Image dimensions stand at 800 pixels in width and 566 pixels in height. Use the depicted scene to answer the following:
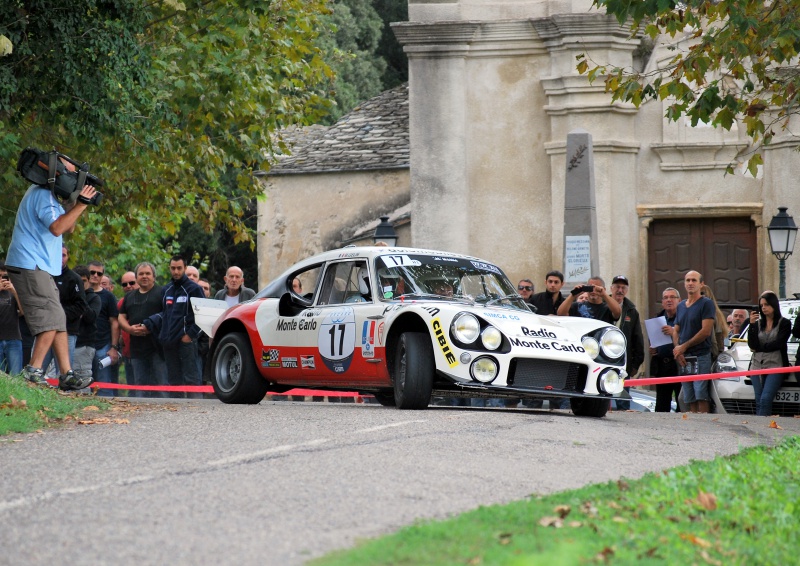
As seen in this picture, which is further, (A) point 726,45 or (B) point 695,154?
(B) point 695,154

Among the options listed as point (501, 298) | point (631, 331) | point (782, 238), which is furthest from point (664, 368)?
point (782, 238)

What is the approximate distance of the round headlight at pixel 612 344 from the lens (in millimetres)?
11523

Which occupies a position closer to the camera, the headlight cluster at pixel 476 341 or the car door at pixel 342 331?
the headlight cluster at pixel 476 341

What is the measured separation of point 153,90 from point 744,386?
26.8 ft

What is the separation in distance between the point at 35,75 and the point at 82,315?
352cm

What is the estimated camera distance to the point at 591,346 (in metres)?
11.5

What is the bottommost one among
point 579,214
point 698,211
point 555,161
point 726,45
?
point 579,214

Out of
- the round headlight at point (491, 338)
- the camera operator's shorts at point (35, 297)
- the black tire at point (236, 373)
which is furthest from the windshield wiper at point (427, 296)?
the camera operator's shorts at point (35, 297)

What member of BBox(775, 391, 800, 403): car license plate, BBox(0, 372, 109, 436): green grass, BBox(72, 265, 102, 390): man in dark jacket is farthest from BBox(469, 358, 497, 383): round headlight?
BBox(72, 265, 102, 390): man in dark jacket

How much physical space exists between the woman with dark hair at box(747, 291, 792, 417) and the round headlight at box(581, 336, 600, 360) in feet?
12.8

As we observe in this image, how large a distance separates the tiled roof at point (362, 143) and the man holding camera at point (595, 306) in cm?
1789

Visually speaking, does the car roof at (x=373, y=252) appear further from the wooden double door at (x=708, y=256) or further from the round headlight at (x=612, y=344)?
the wooden double door at (x=708, y=256)

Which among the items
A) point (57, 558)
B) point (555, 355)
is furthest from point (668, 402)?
point (57, 558)

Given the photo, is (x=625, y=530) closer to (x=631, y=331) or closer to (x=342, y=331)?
(x=342, y=331)
